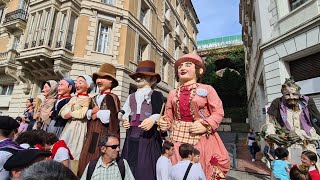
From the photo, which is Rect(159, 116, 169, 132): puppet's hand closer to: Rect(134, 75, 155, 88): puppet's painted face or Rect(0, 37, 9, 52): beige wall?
Rect(134, 75, 155, 88): puppet's painted face

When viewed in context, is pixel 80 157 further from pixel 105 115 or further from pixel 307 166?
pixel 307 166

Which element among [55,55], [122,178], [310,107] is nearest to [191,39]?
[55,55]

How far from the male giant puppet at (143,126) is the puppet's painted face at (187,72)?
22.1 inches

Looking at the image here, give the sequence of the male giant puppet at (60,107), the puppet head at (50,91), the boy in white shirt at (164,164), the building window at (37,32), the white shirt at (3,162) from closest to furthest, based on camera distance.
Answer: the white shirt at (3,162) < the boy in white shirt at (164,164) < the male giant puppet at (60,107) < the puppet head at (50,91) < the building window at (37,32)

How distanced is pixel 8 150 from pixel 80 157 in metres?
0.98

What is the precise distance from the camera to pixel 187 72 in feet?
8.55

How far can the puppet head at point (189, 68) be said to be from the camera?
261 cm

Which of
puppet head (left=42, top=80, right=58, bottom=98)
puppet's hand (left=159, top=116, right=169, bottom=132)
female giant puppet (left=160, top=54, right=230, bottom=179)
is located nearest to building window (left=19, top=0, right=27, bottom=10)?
puppet head (left=42, top=80, right=58, bottom=98)

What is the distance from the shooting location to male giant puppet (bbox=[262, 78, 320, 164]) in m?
3.24

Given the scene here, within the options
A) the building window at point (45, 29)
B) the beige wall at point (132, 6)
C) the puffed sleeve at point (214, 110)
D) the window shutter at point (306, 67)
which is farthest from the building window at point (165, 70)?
the puffed sleeve at point (214, 110)

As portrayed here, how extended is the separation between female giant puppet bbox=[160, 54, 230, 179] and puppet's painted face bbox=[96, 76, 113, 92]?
130 cm

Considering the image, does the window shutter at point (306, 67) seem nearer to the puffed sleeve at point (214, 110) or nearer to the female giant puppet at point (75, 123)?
the puffed sleeve at point (214, 110)

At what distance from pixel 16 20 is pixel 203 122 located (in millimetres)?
17902

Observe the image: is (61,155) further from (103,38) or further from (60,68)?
(103,38)
